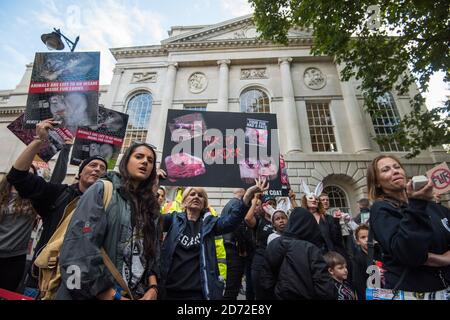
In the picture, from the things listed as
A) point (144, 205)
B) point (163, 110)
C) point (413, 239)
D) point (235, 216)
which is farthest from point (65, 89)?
point (163, 110)

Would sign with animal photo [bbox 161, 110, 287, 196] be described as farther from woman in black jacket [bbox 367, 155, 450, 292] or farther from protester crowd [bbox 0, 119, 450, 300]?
woman in black jacket [bbox 367, 155, 450, 292]

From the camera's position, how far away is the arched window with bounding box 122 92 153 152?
13828mm

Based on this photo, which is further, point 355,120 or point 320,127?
point 320,127

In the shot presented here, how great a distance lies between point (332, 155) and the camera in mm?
12062

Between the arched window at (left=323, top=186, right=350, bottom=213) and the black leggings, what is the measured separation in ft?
39.8

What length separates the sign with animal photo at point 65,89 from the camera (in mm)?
3174

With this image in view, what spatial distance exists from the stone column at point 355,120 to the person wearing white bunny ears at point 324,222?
31.5 ft

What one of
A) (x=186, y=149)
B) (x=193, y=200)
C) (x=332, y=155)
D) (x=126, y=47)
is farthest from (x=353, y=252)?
(x=126, y=47)

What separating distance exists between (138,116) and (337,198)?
12992 millimetres

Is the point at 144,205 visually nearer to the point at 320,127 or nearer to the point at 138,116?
the point at 320,127

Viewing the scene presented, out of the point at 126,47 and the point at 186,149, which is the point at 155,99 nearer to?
the point at 126,47

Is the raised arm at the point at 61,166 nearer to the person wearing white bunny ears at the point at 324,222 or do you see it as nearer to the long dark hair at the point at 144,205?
the long dark hair at the point at 144,205

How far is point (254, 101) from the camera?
14367 mm

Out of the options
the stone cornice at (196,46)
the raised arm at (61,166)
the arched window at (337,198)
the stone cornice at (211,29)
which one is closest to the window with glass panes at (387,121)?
the arched window at (337,198)
